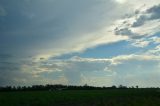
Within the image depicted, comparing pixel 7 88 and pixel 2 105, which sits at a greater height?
pixel 7 88

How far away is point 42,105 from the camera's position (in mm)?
42000

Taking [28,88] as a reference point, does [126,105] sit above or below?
below

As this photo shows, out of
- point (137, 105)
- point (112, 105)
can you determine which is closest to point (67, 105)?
point (112, 105)

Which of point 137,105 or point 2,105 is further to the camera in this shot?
point 2,105

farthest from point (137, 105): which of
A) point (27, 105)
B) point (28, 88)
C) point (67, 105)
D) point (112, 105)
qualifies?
point (28, 88)

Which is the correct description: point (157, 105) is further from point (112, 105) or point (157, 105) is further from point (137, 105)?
point (112, 105)

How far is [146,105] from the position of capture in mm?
34812

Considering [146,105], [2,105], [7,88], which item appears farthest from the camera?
[7,88]

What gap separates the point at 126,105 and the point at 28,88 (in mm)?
155933

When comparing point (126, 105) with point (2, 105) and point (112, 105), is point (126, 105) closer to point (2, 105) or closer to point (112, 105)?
point (112, 105)

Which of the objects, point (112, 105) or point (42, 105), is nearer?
point (112, 105)

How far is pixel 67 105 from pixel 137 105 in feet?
36.6

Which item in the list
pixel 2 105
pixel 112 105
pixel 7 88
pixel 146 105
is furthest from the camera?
pixel 7 88

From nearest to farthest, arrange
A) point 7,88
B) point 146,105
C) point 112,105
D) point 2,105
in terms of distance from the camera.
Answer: point 146,105, point 112,105, point 2,105, point 7,88
